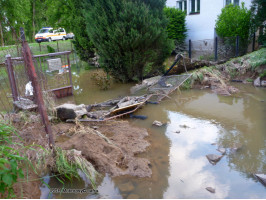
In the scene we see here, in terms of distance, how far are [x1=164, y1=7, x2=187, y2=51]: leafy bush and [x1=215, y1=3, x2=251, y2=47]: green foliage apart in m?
3.35

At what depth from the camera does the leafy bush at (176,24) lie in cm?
1680

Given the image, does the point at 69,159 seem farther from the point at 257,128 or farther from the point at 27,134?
the point at 257,128

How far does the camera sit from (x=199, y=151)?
4.57 m

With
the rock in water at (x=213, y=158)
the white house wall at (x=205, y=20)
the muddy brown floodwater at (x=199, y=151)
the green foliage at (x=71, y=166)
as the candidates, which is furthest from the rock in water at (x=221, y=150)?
the white house wall at (x=205, y=20)

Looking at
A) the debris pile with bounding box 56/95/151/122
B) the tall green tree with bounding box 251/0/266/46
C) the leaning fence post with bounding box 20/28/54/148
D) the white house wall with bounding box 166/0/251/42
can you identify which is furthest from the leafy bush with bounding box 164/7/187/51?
the leaning fence post with bounding box 20/28/54/148

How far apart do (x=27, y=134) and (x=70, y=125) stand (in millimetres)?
1309

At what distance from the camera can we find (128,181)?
3658 millimetres

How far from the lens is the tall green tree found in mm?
12039

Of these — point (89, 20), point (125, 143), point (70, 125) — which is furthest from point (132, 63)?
point (125, 143)

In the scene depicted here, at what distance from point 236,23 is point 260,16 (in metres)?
1.61

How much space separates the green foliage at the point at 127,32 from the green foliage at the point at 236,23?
574cm

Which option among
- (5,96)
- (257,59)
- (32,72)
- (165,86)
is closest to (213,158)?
(32,72)

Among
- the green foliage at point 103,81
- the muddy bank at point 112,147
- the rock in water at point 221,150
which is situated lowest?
the rock in water at point 221,150

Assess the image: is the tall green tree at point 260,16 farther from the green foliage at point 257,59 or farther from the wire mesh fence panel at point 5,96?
the wire mesh fence panel at point 5,96
